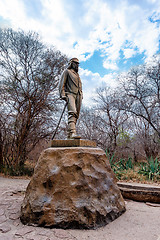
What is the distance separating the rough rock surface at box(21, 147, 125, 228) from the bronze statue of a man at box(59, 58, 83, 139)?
2.85ft

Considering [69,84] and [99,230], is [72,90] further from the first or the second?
[99,230]

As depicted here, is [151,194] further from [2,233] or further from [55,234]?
[2,233]

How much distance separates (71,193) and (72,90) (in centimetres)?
205

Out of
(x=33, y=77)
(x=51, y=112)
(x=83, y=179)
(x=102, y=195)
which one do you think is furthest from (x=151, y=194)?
(x=33, y=77)

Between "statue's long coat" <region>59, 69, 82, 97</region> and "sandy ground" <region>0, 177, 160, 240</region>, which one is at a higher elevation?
"statue's long coat" <region>59, 69, 82, 97</region>

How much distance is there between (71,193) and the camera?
95.0 inches

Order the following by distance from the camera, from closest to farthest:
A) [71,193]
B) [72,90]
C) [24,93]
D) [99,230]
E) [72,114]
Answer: [99,230]
[71,193]
[72,114]
[72,90]
[24,93]

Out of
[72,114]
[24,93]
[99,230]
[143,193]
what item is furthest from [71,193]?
[24,93]

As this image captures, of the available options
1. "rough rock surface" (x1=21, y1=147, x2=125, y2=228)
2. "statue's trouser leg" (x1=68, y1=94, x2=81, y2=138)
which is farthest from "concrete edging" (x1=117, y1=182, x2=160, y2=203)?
"statue's trouser leg" (x1=68, y1=94, x2=81, y2=138)

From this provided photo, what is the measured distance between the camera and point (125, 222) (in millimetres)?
2539

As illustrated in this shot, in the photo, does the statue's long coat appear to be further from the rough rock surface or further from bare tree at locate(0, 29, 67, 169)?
bare tree at locate(0, 29, 67, 169)

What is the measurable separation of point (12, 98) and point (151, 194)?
7806 millimetres

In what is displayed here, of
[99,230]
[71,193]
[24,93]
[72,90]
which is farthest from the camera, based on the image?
[24,93]

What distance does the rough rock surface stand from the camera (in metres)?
2.29
